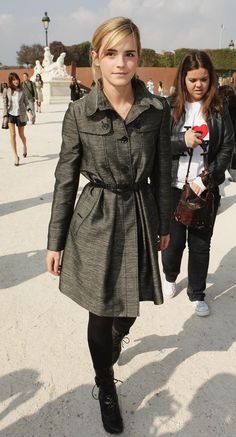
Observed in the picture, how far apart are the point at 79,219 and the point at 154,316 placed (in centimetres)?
156

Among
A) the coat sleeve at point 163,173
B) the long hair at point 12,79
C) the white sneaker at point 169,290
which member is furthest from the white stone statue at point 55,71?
the coat sleeve at point 163,173

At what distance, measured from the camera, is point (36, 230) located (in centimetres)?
498

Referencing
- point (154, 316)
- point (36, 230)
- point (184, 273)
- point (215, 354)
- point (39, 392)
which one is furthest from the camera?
point (36, 230)

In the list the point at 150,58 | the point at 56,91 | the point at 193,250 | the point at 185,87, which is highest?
the point at 185,87

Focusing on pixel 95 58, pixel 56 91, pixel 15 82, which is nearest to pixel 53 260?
pixel 95 58

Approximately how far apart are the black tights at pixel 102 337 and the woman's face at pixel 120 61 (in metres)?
1.18

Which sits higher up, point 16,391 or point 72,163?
point 72,163

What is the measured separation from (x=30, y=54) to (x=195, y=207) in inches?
3151

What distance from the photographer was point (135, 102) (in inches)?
74.4

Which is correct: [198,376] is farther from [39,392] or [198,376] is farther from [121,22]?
[121,22]

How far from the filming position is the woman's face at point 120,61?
172 cm

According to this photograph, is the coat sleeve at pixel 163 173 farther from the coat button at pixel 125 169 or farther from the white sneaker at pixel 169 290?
the white sneaker at pixel 169 290

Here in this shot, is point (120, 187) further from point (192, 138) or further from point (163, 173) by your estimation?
point (192, 138)

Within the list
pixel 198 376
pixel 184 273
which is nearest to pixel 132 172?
pixel 198 376
